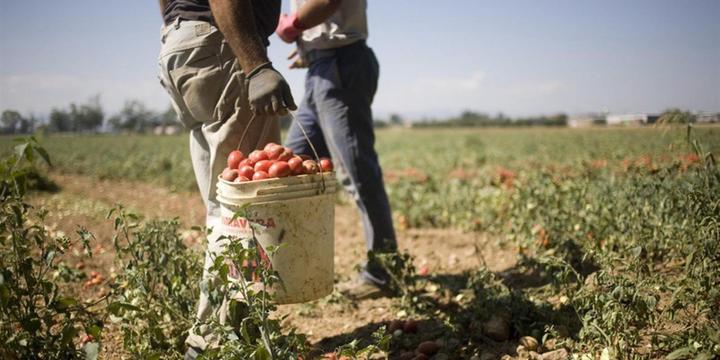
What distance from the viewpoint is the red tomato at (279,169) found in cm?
182

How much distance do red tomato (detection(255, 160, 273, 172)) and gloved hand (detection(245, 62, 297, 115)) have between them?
25cm

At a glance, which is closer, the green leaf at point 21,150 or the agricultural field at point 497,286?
the green leaf at point 21,150

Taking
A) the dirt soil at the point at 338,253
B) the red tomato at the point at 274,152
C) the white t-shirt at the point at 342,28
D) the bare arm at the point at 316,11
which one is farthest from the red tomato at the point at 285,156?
the white t-shirt at the point at 342,28

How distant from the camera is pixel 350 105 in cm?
275

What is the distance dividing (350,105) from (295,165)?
0.94 m

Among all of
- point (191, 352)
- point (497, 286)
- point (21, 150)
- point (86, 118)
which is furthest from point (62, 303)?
point (86, 118)

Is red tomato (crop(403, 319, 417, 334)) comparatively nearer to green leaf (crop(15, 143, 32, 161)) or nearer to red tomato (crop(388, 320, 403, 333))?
Result: red tomato (crop(388, 320, 403, 333))

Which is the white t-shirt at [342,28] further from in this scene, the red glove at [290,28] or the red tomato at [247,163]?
the red tomato at [247,163]

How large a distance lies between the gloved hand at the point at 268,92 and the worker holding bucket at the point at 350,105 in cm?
71

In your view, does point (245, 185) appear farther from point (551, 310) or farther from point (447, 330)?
point (551, 310)

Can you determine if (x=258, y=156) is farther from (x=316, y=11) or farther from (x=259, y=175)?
(x=316, y=11)

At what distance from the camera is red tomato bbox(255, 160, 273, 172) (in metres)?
1.84

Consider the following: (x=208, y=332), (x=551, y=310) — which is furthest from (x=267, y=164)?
(x=551, y=310)

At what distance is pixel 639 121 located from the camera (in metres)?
2.98
